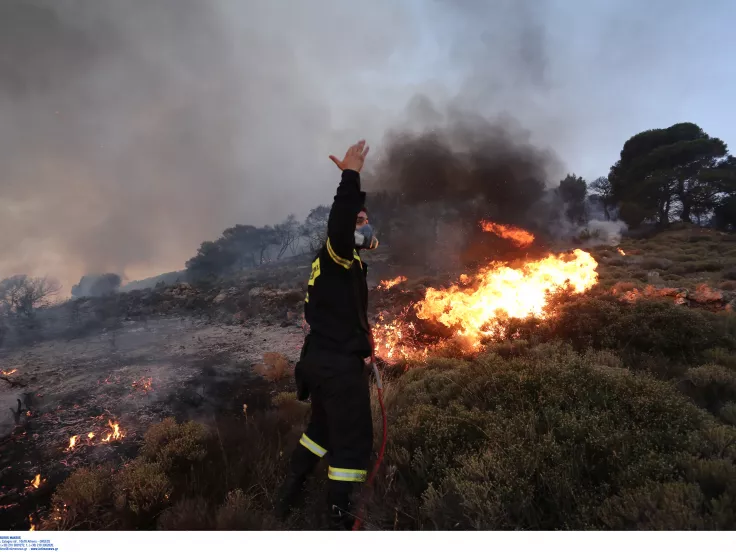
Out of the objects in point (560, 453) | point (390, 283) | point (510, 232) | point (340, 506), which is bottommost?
point (340, 506)

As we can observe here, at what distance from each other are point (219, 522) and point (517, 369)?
4.49 metres

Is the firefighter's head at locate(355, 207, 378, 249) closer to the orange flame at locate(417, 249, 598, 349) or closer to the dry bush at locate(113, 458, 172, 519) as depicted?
the dry bush at locate(113, 458, 172, 519)

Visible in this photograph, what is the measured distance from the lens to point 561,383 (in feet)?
14.2

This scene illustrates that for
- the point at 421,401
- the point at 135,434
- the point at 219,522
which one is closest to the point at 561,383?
the point at 421,401

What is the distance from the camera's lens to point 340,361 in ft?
8.84

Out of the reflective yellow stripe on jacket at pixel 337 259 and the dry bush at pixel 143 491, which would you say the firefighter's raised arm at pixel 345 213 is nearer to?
the reflective yellow stripe on jacket at pixel 337 259

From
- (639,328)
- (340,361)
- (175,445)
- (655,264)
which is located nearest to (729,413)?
(639,328)

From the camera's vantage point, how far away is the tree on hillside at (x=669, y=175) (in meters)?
21.5

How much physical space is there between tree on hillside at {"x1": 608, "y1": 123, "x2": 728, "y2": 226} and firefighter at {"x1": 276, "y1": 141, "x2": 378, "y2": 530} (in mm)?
28724

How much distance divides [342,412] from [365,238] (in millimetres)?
1512

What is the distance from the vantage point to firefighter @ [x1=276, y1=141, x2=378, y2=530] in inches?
101

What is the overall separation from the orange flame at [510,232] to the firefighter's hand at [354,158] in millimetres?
19701

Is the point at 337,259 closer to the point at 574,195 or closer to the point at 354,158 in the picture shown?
the point at 354,158
